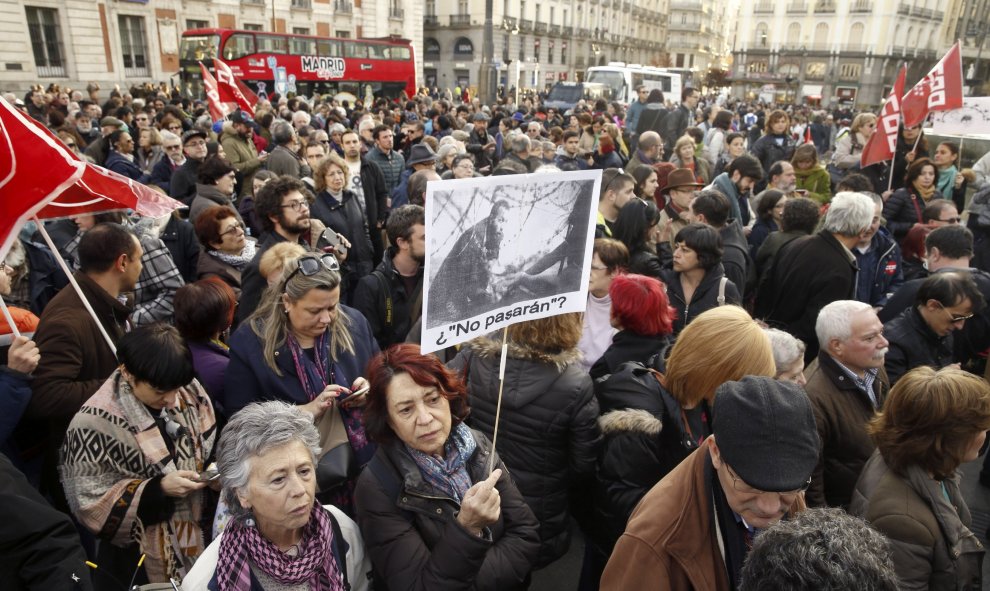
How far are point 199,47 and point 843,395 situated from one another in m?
24.0

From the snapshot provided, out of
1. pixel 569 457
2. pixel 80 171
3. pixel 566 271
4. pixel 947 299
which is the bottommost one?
pixel 569 457

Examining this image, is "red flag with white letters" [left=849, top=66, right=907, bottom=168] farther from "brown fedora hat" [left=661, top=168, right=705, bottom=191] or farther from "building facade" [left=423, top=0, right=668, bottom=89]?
"building facade" [left=423, top=0, right=668, bottom=89]

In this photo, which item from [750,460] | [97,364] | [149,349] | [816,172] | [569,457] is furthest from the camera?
[816,172]

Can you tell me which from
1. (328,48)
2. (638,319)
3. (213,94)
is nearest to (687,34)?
(328,48)

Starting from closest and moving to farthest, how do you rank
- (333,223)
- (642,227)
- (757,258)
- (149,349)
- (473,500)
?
1. (473,500)
2. (149,349)
3. (642,227)
4. (757,258)
5. (333,223)

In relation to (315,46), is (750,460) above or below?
below

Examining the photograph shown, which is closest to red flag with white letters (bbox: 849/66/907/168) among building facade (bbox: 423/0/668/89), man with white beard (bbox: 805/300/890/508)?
man with white beard (bbox: 805/300/890/508)

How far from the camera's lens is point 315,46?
969 inches

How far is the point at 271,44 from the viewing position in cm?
2273

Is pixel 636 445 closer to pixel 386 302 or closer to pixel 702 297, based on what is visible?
pixel 702 297

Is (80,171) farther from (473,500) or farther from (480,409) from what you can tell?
(473,500)

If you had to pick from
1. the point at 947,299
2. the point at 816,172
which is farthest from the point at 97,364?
the point at 816,172

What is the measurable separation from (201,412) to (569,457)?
1518mm

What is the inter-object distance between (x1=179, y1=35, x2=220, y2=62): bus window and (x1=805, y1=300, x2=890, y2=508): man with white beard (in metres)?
22.8
